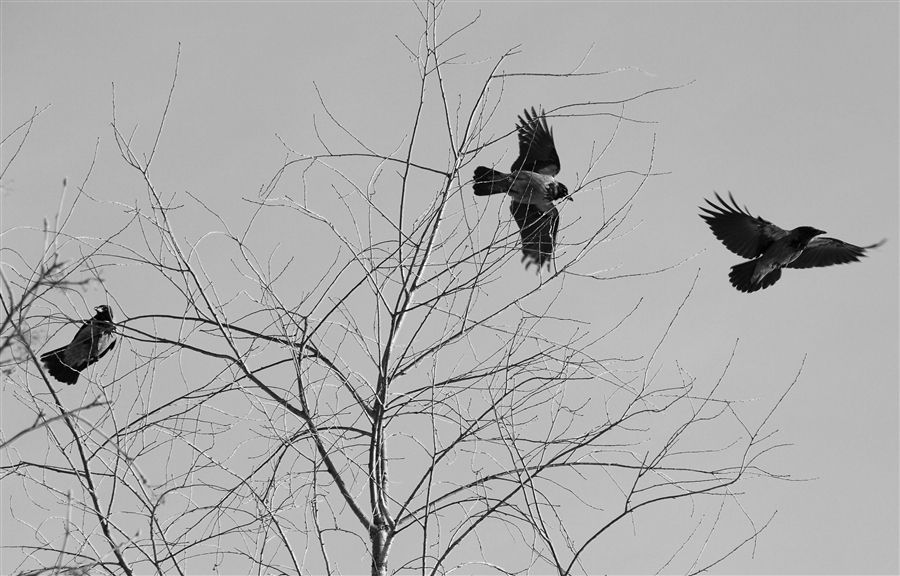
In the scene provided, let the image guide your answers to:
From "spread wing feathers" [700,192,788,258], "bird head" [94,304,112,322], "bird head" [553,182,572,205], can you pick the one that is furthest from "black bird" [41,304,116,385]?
"spread wing feathers" [700,192,788,258]

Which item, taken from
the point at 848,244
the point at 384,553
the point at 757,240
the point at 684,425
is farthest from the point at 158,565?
the point at 848,244

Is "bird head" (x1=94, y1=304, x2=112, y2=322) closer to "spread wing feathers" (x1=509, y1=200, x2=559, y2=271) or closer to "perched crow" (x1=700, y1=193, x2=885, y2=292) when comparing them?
"spread wing feathers" (x1=509, y1=200, x2=559, y2=271)

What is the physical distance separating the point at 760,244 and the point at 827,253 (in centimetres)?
73

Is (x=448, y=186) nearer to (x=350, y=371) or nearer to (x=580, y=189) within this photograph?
(x=580, y=189)

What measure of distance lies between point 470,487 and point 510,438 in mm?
297

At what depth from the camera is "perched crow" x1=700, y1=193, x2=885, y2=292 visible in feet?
26.3

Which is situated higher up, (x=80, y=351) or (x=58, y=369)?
(x=58, y=369)

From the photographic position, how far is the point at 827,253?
A: 838 centimetres

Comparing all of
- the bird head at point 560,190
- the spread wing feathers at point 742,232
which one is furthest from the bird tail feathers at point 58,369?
the spread wing feathers at point 742,232

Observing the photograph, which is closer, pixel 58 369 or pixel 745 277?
pixel 58 369

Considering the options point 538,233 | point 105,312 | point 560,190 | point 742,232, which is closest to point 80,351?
point 105,312

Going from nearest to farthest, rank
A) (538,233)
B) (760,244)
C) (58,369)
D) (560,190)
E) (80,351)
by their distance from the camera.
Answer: (80,351) → (58,369) → (538,233) → (560,190) → (760,244)

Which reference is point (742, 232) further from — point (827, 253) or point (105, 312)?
point (105, 312)

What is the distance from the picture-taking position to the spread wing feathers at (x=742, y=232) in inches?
316
